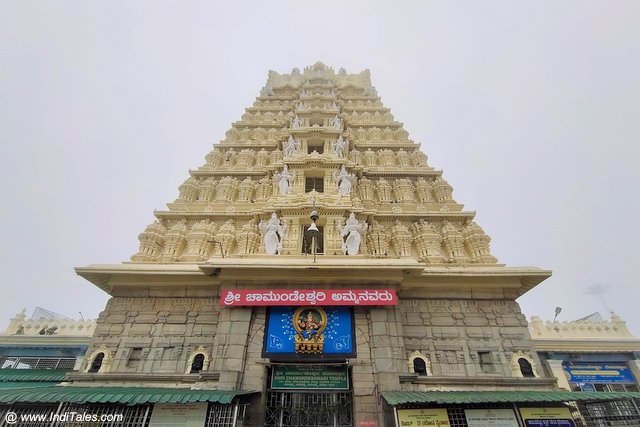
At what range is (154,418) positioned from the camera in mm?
8641

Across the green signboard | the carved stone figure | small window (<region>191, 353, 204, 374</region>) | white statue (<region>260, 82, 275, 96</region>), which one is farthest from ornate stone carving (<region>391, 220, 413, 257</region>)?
white statue (<region>260, 82, 275, 96</region>)

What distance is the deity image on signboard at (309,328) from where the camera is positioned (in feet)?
33.9

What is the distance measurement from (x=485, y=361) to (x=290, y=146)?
1364 centimetres

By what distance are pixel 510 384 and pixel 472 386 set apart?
124cm

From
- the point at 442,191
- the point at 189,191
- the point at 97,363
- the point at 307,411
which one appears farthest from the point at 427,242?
the point at 97,363

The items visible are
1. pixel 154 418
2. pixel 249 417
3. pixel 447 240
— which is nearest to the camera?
pixel 154 418

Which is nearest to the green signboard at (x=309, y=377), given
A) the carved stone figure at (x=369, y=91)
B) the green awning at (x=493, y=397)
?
the green awning at (x=493, y=397)

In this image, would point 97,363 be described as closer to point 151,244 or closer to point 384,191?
point 151,244

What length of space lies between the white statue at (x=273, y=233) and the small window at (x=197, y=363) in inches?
181

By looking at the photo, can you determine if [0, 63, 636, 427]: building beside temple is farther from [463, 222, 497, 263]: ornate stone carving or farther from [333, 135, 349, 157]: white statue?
[333, 135, 349, 157]: white statue

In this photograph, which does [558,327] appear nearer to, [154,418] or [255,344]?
[255,344]

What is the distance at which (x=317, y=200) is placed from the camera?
1460 centimetres

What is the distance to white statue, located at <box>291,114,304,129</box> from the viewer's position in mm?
18939

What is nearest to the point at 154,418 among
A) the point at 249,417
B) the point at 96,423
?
the point at 96,423
